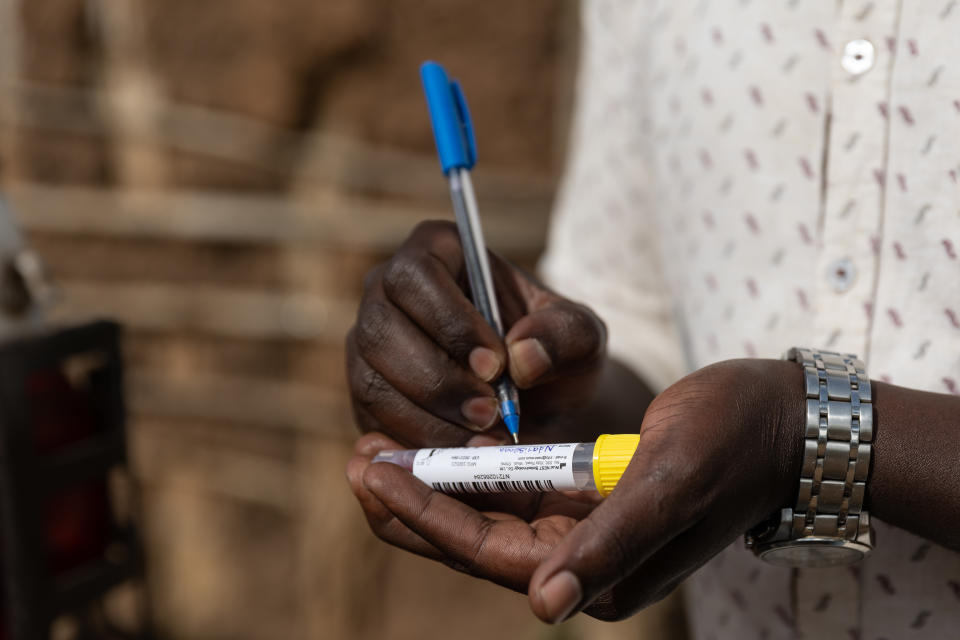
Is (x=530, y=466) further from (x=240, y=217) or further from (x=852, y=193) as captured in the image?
(x=240, y=217)

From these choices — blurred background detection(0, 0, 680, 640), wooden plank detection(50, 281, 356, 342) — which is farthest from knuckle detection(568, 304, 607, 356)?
wooden plank detection(50, 281, 356, 342)

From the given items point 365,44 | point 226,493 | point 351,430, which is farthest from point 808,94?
point 226,493

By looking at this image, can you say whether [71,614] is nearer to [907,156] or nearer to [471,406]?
[471,406]

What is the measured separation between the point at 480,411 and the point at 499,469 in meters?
0.07

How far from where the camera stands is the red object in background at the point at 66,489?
136 cm

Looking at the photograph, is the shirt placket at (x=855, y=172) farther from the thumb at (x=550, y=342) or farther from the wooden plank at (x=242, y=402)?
the wooden plank at (x=242, y=402)

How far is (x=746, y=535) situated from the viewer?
29.6 inches

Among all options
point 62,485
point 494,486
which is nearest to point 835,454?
point 494,486

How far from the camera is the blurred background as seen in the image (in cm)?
227

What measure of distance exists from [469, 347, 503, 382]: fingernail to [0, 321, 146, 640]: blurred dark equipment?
31.5 inches

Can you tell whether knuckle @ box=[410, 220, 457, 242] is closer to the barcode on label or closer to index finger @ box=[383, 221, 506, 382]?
index finger @ box=[383, 221, 506, 382]

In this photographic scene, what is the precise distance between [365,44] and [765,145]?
161 centimetres

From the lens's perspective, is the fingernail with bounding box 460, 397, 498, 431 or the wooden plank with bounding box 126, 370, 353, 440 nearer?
the fingernail with bounding box 460, 397, 498, 431

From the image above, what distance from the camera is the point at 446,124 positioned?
0.89 metres
